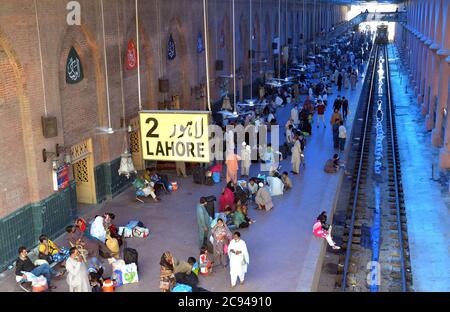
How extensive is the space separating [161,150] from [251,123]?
37.9ft

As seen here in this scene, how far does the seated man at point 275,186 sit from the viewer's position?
677 inches

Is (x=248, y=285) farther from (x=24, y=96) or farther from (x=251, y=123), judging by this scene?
(x=251, y=123)

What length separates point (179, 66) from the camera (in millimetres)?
22594

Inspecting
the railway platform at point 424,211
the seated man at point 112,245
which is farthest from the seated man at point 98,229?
the railway platform at point 424,211

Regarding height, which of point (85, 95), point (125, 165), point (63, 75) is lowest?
point (125, 165)

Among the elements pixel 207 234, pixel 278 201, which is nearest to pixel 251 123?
pixel 278 201

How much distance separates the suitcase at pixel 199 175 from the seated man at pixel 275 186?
7.24ft

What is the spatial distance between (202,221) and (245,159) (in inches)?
238

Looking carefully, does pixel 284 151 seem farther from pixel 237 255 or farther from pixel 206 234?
pixel 237 255

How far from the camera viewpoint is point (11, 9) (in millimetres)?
12000

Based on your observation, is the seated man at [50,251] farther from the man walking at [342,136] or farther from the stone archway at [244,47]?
the stone archway at [244,47]

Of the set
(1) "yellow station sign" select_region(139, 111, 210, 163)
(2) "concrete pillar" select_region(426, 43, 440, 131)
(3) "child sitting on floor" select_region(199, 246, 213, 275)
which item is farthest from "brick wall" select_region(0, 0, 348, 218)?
(2) "concrete pillar" select_region(426, 43, 440, 131)

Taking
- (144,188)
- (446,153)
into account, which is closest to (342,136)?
(446,153)

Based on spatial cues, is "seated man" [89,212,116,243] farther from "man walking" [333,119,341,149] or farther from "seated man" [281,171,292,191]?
"man walking" [333,119,341,149]
